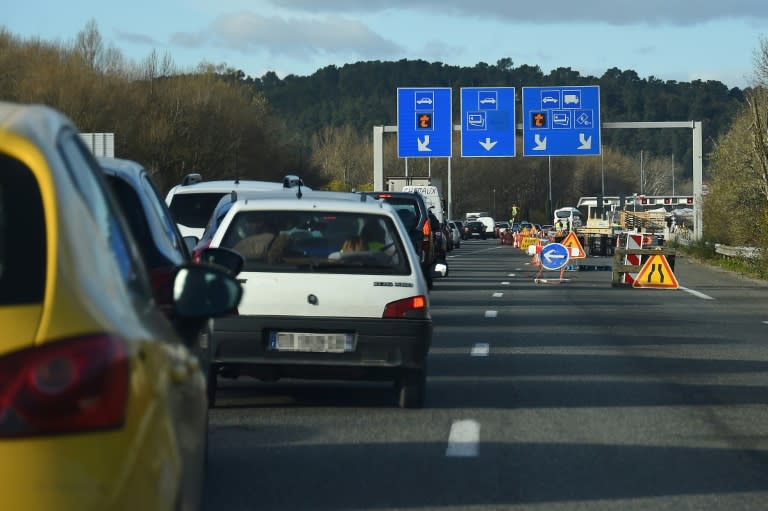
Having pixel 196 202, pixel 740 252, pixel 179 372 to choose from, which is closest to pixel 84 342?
pixel 179 372

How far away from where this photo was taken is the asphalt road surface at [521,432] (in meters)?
7.12

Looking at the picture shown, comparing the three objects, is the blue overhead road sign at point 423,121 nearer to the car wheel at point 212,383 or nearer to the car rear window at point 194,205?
the car rear window at point 194,205

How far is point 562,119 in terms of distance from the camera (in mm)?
49875

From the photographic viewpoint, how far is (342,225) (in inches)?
424

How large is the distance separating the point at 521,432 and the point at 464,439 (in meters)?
0.50

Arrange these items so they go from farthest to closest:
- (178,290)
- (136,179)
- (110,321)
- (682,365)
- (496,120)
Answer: (496,120)
(682,365)
(136,179)
(178,290)
(110,321)

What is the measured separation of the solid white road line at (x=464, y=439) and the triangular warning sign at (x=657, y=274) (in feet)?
61.4

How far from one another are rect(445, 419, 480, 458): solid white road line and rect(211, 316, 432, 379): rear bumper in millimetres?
576

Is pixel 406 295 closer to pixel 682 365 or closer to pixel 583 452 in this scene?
pixel 583 452

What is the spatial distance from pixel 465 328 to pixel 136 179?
35.3 ft

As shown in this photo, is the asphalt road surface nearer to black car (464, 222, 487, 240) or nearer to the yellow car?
the yellow car

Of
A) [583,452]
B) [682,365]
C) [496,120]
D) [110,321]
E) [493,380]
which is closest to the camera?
[110,321]

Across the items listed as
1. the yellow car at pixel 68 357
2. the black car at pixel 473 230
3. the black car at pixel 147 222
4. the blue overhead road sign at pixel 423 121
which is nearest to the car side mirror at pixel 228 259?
the black car at pixel 147 222

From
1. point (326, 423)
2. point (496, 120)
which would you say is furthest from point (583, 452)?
point (496, 120)
